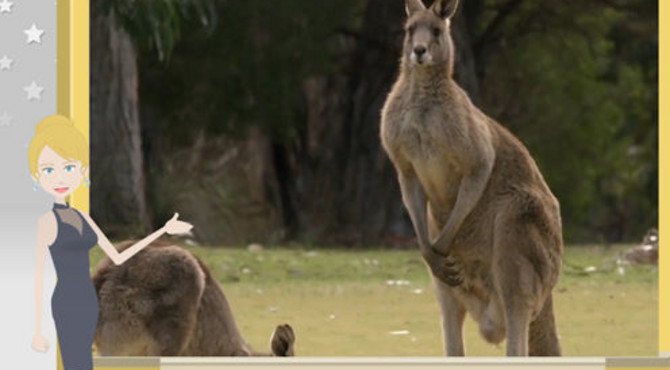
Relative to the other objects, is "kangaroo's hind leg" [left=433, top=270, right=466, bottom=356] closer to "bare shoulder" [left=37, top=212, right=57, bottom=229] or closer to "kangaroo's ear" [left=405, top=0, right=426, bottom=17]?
"kangaroo's ear" [left=405, top=0, right=426, bottom=17]

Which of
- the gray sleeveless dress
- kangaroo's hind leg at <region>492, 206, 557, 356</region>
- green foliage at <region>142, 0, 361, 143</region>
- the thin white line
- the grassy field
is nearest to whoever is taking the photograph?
the gray sleeveless dress

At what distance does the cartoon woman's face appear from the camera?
4.88 metres

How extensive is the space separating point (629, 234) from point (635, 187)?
1046 millimetres

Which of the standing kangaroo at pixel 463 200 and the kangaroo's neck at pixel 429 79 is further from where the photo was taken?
Answer: the kangaroo's neck at pixel 429 79

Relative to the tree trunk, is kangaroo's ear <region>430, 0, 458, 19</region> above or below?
above

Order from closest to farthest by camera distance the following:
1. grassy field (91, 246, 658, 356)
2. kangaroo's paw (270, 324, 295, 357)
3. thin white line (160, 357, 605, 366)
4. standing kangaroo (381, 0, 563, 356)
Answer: thin white line (160, 357, 605, 366) < kangaroo's paw (270, 324, 295, 357) < standing kangaroo (381, 0, 563, 356) < grassy field (91, 246, 658, 356)

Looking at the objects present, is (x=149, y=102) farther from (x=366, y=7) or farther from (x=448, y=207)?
(x=448, y=207)

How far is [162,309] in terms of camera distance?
5.77 meters

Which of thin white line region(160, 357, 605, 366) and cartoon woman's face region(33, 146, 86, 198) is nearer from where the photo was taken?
cartoon woman's face region(33, 146, 86, 198)

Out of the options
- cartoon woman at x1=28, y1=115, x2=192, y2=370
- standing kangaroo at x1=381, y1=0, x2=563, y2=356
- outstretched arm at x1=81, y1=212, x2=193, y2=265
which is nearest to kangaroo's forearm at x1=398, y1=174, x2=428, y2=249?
standing kangaroo at x1=381, y1=0, x2=563, y2=356

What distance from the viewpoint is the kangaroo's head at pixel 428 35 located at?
6066 millimetres

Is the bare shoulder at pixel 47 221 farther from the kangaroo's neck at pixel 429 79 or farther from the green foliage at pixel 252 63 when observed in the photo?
the green foliage at pixel 252 63

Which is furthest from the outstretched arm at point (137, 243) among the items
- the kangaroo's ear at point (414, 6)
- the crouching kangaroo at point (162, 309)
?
the kangaroo's ear at point (414, 6)

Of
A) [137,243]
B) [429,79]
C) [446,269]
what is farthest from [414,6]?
[137,243]
